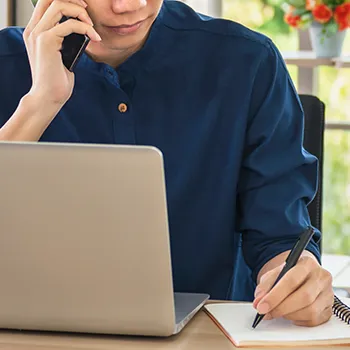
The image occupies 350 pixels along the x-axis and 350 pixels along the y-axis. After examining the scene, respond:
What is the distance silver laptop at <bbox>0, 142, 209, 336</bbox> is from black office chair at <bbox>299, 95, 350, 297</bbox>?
2.60ft

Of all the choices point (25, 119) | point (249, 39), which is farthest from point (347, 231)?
point (25, 119)

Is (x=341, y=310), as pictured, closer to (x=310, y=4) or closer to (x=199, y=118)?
(x=199, y=118)

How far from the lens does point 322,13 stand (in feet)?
11.3

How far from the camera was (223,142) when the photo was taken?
1.62 meters

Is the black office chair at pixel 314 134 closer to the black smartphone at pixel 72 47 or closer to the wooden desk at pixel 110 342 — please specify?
the black smartphone at pixel 72 47

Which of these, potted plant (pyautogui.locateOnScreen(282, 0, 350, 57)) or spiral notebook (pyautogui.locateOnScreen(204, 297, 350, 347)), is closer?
spiral notebook (pyautogui.locateOnScreen(204, 297, 350, 347))

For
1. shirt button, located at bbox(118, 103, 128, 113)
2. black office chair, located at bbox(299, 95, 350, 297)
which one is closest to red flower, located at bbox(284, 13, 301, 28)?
black office chair, located at bbox(299, 95, 350, 297)

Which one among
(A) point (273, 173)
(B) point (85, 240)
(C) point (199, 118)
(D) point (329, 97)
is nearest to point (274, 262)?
(A) point (273, 173)

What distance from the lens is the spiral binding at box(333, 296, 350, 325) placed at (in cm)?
124

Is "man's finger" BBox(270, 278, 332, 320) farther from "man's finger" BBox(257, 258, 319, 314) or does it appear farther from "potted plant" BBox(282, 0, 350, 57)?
"potted plant" BBox(282, 0, 350, 57)

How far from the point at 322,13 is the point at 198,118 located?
1.95 metres

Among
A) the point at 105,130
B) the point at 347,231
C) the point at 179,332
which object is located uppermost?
the point at 105,130

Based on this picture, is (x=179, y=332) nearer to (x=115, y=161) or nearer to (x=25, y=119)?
(x=115, y=161)

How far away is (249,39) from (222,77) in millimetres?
90
